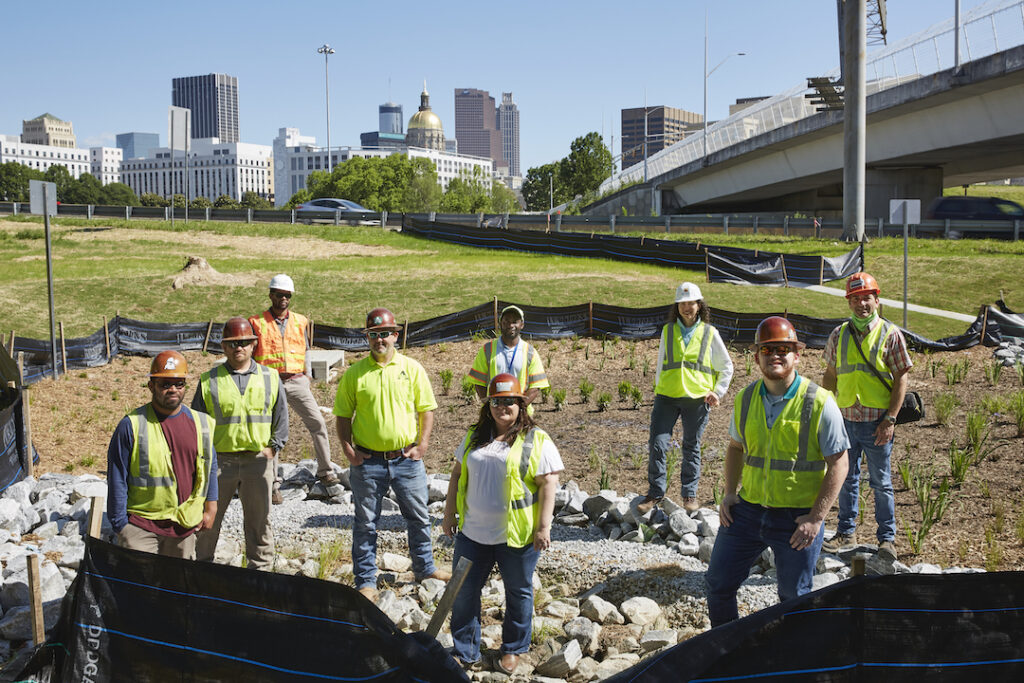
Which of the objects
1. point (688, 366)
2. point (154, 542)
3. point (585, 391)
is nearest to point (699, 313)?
point (688, 366)

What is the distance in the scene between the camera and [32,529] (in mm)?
7992

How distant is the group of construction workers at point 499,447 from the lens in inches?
199

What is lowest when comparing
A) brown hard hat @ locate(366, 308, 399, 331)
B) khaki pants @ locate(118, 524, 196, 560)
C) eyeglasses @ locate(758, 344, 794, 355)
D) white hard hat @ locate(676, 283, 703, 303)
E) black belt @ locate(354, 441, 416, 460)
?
khaki pants @ locate(118, 524, 196, 560)

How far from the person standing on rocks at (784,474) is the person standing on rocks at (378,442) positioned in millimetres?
2259

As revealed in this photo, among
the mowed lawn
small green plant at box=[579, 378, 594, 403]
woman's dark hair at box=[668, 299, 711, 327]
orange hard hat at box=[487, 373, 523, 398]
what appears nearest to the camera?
orange hard hat at box=[487, 373, 523, 398]

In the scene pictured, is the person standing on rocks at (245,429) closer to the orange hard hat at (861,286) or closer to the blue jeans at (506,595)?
the blue jeans at (506,595)

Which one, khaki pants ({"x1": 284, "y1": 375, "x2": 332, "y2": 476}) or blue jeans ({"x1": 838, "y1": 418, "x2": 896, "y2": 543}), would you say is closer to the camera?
blue jeans ({"x1": 838, "y1": 418, "x2": 896, "y2": 543})

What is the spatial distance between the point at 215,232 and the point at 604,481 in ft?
110

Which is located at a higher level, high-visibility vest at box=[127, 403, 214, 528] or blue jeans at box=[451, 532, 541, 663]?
high-visibility vest at box=[127, 403, 214, 528]

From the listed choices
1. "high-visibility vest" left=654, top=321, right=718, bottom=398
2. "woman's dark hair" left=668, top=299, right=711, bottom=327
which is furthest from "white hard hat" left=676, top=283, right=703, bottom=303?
"high-visibility vest" left=654, top=321, right=718, bottom=398

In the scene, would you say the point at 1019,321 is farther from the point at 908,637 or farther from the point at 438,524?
the point at 908,637

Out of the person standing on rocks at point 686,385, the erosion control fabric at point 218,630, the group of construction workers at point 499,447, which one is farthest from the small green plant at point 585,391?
the erosion control fabric at point 218,630

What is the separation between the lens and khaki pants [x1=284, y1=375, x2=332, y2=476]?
29.9ft

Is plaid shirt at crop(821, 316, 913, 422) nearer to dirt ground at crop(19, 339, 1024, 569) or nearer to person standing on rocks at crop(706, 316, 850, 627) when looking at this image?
dirt ground at crop(19, 339, 1024, 569)
